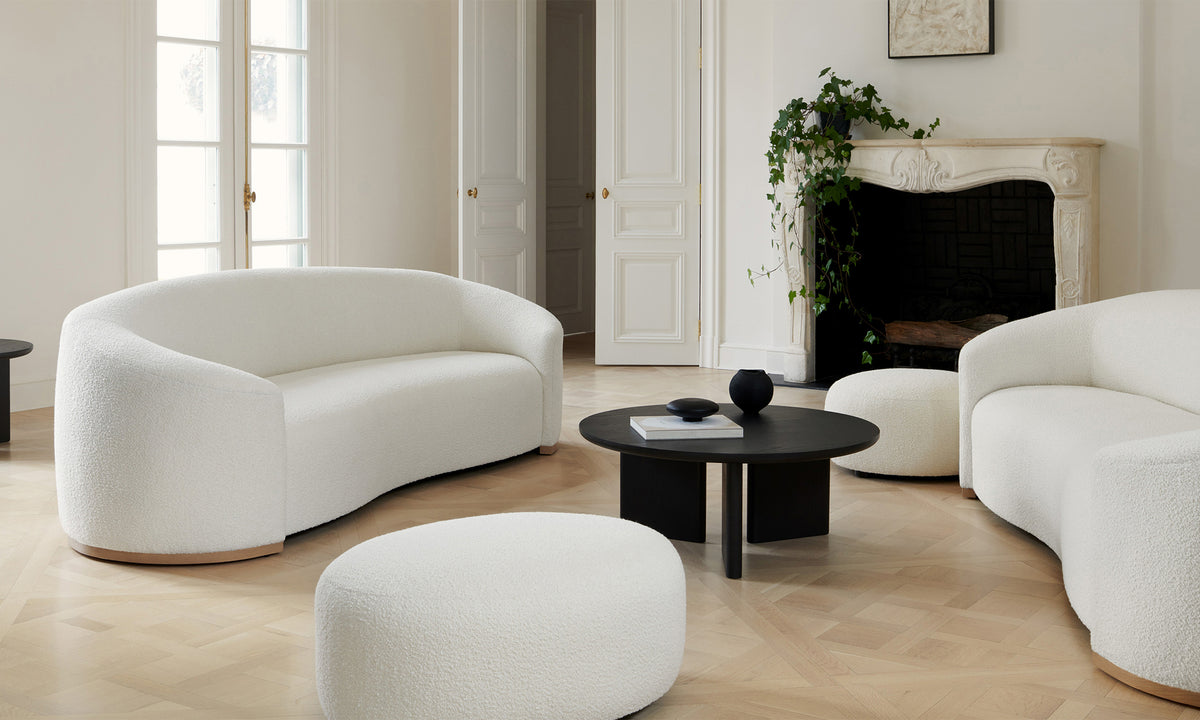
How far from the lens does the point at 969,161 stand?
6.09m

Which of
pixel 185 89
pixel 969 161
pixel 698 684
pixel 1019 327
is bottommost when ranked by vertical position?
pixel 698 684

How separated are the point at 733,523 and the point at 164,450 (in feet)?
5.21

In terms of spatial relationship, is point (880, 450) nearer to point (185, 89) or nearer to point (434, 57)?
point (185, 89)

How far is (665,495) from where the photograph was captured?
12.2 feet

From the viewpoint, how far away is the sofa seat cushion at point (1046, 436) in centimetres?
328

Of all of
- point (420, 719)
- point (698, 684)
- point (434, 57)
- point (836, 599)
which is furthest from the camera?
point (434, 57)

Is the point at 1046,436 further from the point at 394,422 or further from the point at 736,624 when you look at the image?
the point at 394,422

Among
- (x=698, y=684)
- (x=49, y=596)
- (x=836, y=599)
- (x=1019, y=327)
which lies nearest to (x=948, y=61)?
(x=1019, y=327)

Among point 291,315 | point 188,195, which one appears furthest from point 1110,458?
point 188,195

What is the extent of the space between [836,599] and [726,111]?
14.8ft

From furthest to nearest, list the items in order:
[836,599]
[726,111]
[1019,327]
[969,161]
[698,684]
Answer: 1. [726,111]
2. [969,161]
3. [1019,327]
4. [836,599]
5. [698,684]

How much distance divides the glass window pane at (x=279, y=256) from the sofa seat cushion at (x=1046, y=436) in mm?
4366

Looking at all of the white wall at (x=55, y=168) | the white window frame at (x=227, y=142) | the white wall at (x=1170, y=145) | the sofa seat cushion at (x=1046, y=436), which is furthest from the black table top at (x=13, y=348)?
the white wall at (x=1170, y=145)

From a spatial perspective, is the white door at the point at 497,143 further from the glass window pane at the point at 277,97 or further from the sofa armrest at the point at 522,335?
the sofa armrest at the point at 522,335
